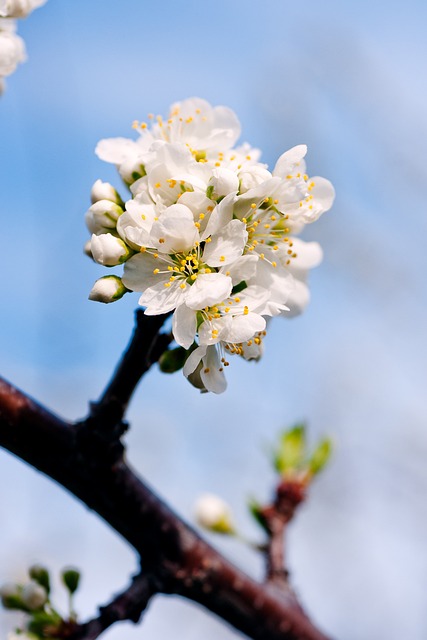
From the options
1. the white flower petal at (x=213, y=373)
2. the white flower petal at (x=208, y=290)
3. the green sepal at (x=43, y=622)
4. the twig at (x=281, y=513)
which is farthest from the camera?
the twig at (x=281, y=513)

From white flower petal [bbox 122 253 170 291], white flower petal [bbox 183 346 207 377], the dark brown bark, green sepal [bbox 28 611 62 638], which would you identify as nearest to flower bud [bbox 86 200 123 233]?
white flower petal [bbox 122 253 170 291]

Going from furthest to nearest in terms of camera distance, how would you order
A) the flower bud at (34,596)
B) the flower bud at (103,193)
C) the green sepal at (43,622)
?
the flower bud at (34,596)
the green sepal at (43,622)
the flower bud at (103,193)

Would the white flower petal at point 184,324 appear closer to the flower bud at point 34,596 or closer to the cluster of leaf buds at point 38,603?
the cluster of leaf buds at point 38,603

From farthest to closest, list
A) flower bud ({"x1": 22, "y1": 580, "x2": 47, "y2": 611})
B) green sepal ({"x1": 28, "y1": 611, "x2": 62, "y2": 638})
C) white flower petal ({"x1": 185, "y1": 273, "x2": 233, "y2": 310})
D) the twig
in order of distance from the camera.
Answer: the twig < flower bud ({"x1": 22, "y1": 580, "x2": 47, "y2": 611}) < green sepal ({"x1": 28, "y1": 611, "x2": 62, "y2": 638}) < white flower petal ({"x1": 185, "y1": 273, "x2": 233, "y2": 310})

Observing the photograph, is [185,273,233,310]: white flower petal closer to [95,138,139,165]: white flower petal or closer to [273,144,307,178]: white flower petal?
[273,144,307,178]: white flower petal

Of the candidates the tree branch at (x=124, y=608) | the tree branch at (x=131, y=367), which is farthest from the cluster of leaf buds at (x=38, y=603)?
the tree branch at (x=131, y=367)

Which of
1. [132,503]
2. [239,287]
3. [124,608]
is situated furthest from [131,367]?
[124,608]

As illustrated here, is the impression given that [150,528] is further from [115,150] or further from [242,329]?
[115,150]

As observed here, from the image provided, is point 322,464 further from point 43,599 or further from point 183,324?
point 183,324
